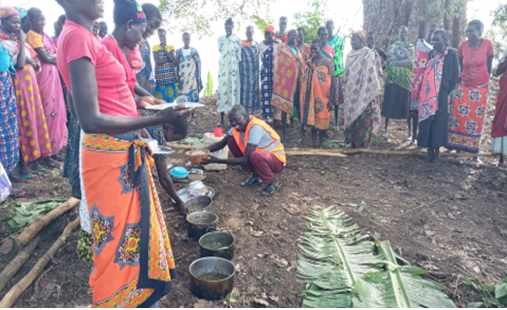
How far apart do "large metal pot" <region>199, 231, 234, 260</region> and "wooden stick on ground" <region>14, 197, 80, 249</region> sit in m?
1.58

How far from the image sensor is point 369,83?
5.69 metres

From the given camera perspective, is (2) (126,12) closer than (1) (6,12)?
Yes

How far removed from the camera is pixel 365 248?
2855 mm

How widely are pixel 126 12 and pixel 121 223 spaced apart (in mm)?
1116

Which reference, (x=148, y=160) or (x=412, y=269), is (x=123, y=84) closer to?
(x=148, y=160)

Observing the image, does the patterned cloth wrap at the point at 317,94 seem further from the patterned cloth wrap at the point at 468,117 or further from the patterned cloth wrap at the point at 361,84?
the patterned cloth wrap at the point at 468,117

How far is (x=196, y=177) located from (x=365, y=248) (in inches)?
86.0

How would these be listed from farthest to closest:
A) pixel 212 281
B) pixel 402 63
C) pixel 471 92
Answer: pixel 402 63
pixel 471 92
pixel 212 281

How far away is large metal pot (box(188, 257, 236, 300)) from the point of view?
2.33 meters

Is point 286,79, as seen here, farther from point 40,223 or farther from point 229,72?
point 40,223

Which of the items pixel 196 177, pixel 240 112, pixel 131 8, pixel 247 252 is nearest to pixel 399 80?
pixel 240 112

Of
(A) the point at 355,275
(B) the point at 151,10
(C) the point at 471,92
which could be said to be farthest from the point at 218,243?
(C) the point at 471,92

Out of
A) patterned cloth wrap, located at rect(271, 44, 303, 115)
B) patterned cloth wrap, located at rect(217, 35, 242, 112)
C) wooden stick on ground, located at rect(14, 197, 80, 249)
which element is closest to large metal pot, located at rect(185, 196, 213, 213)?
wooden stick on ground, located at rect(14, 197, 80, 249)

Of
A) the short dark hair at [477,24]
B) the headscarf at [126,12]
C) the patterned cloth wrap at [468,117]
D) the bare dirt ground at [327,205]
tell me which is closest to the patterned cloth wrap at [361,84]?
the bare dirt ground at [327,205]
